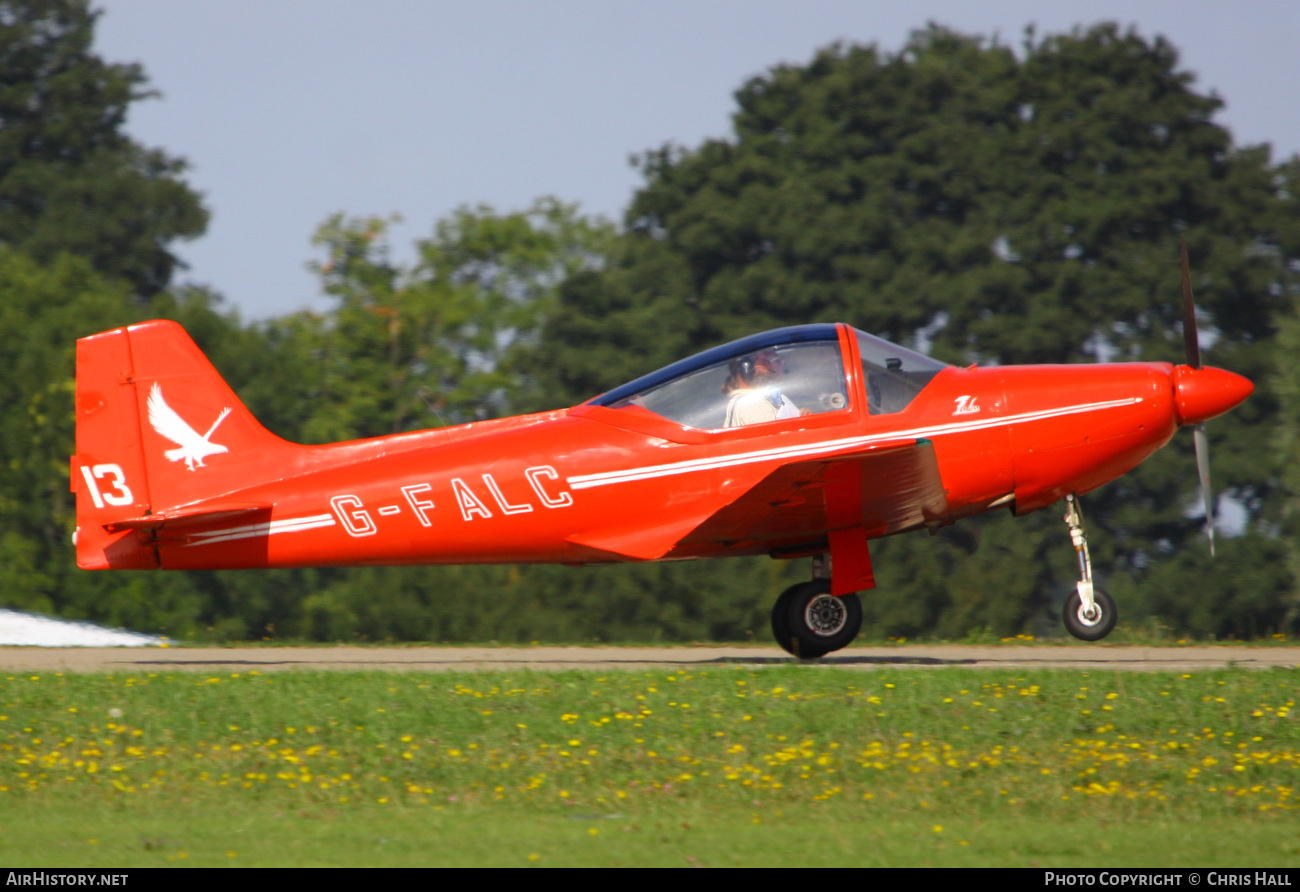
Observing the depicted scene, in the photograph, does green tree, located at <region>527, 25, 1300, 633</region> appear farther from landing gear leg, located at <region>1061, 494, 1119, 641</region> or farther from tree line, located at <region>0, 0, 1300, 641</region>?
landing gear leg, located at <region>1061, 494, 1119, 641</region>

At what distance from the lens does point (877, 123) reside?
34719 mm

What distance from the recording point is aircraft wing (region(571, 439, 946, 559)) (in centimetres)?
916

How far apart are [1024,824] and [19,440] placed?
26276 millimetres

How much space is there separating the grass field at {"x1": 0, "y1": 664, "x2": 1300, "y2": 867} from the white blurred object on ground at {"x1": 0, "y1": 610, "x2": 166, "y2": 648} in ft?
13.7

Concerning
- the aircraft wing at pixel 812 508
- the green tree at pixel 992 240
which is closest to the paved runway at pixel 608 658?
the aircraft wing at pixel 812 508

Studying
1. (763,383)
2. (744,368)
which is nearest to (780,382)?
(763,383)

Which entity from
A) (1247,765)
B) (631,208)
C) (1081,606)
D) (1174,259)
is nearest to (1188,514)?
(1174,259)

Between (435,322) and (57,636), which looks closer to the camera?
(57,636)

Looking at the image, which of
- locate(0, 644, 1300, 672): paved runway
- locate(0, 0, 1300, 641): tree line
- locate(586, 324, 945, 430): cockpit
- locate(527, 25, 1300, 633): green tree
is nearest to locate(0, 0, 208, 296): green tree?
locate(0, 0, 1300, 641): tree line

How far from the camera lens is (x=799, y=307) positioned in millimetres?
30734

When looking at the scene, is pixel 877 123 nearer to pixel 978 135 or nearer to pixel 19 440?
pixel 978 135

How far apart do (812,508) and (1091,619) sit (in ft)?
7.97

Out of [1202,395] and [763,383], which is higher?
[763,383]

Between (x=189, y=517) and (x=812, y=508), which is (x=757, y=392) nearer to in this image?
(x=812, y=508)
